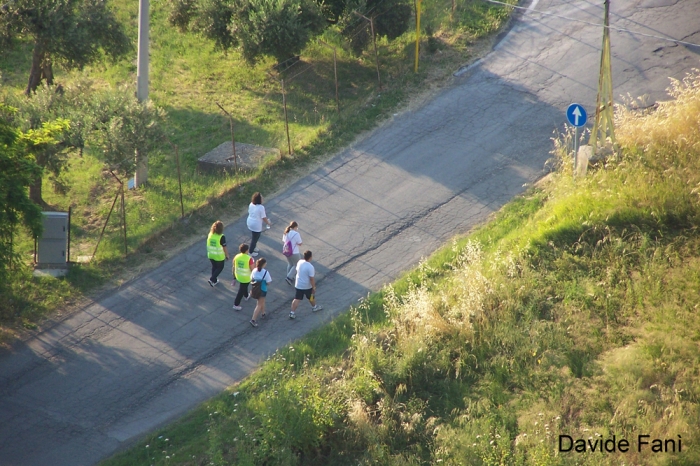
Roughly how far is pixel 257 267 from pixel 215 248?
132cm

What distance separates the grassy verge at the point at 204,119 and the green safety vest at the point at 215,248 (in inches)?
75.8

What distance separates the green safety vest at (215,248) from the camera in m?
12.9

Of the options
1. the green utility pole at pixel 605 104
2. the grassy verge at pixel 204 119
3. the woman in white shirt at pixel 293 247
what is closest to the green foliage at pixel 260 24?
the grassy verge at pixel 204 119

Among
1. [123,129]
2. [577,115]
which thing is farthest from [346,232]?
[123,129]

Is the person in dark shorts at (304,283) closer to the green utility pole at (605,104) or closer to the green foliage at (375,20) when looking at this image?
the green utility pole at (605,104)

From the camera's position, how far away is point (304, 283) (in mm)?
12078

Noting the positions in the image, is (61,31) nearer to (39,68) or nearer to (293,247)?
(39,68)

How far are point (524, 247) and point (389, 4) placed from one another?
10.7 meters

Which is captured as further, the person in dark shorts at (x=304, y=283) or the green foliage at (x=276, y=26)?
the green foliage at (x=276, y=26)

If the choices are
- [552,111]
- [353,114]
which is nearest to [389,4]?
[353,114]

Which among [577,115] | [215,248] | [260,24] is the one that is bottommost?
[215,248]

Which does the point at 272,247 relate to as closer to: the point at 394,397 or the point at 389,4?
the point at 394,397

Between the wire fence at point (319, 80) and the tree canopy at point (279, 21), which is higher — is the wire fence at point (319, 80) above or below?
below

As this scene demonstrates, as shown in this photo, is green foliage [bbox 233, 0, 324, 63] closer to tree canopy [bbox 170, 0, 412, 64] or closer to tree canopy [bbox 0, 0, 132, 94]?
tree canopy [bbox 170, 0, 412, 64]
